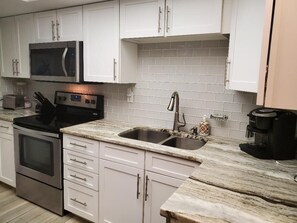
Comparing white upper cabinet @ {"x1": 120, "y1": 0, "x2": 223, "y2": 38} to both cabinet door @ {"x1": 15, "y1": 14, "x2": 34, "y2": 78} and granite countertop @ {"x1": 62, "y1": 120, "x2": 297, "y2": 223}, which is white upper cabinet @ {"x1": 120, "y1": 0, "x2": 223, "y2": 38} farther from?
cabinet door @ {"x1": 15, "y1": 14, "x2": 34, "y2": 78}

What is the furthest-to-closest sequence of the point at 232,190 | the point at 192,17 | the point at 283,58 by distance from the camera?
1. the point at 192,17
2. the point at 232,190
3. the point at 283,58

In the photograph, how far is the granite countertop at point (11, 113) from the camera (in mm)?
2604

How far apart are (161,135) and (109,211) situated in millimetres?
850

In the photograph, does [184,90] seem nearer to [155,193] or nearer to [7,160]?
[155,193]

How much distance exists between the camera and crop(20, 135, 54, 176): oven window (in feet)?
7.39

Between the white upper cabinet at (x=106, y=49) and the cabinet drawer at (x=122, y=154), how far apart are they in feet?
2.22

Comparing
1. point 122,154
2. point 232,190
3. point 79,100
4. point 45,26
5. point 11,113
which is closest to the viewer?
point 232,190

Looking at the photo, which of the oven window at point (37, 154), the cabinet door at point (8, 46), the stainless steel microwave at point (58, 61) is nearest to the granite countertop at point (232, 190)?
the oven window at point (37, 154)

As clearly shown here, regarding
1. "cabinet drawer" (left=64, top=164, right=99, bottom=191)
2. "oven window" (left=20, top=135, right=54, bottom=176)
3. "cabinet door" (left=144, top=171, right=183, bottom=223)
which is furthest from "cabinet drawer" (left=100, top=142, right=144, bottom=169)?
"oven window" (left=20, top=135, right=54, bottom=176)

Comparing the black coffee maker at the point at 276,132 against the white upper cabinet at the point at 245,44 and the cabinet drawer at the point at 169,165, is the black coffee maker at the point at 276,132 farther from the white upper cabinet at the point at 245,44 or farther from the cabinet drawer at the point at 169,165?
the cabinet drawer at the point at 169,165

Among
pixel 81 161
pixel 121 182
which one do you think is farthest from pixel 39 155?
pixel 121 182

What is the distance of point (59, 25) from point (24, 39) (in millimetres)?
657

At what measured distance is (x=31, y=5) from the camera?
2.39m

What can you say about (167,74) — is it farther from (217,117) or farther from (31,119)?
(31,119)
